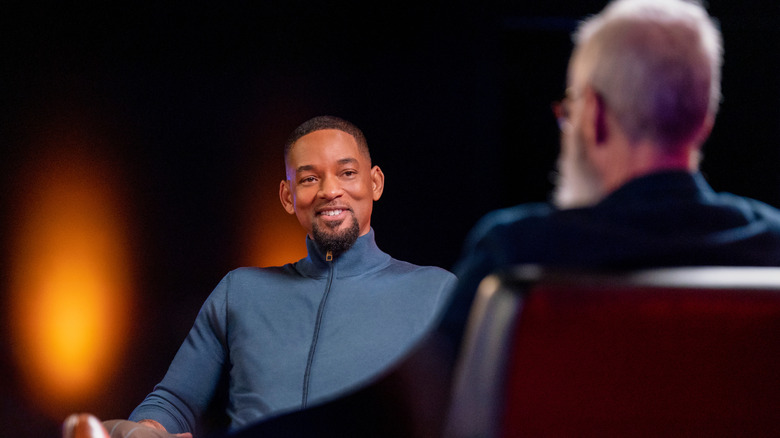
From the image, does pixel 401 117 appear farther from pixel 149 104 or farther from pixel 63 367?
pixel 63 367

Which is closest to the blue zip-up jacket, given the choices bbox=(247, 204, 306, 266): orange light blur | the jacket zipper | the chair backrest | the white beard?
the jacket zipper

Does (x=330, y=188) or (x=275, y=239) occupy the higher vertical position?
(x=330, y=188)

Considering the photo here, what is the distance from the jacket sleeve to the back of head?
4.56 feet

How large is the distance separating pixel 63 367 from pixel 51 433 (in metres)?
0.24

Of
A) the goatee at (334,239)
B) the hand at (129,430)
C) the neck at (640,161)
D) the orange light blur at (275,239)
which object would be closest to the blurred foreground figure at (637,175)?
the neck at (640,161)

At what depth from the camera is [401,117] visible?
259 centimetres

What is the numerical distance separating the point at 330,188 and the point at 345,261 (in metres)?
0.23

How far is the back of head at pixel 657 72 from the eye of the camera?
31.6 inches

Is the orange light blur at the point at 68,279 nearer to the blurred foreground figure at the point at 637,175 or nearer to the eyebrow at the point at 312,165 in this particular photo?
the eyebrow at the point at 312,165

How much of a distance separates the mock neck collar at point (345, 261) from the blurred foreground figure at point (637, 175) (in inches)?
45.0

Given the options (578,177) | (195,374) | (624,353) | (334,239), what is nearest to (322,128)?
(334,239)

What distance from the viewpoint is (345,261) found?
6.52ft

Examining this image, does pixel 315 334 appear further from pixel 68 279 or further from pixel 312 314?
pixel 68 279

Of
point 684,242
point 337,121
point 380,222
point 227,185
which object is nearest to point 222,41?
point 227,185
